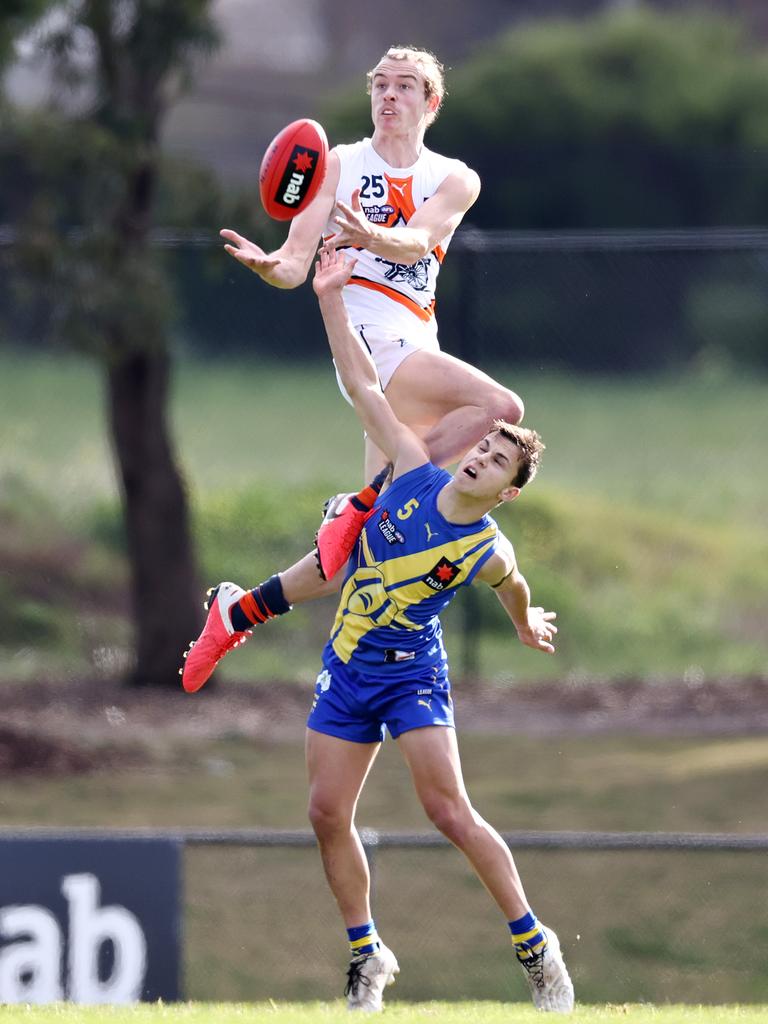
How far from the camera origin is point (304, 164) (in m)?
6.12

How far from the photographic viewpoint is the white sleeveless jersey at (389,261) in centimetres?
637

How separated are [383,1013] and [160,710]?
22.5 ft

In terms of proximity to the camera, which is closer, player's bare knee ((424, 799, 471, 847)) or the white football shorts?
player's bare knee ((424, 799, 471, 847))

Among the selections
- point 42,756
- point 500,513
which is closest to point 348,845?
point 42,756

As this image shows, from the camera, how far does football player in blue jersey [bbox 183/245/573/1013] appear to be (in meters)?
6.05

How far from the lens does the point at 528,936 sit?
619cm

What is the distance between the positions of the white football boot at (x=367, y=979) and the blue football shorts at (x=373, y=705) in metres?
0.74

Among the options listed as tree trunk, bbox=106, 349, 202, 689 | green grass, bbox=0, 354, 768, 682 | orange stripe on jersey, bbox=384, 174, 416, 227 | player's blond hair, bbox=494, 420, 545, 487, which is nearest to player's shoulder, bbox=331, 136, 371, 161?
orange stripe on jersey, bbox=384, 174, 416, 227

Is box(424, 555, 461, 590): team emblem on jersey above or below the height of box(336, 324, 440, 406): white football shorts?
below

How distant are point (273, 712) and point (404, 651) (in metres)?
6.78

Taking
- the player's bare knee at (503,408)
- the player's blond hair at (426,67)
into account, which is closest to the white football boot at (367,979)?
the player's bare knee at (503,408)

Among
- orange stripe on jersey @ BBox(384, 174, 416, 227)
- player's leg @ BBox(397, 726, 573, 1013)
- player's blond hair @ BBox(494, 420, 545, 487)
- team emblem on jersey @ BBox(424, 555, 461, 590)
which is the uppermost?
orange stripe on jersey @ BBox(384, 174, 416, 227)

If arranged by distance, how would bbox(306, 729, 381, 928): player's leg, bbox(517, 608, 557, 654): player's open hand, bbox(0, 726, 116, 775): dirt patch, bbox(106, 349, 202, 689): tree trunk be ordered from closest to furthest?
bbox(306, 729, 381, 928): player's leg
bbox(517, 608, 557, 654): player's open hand
bbox(0, 726, 116, 775): dirt patch
bbox(106, 349, 202, 689): tree trunk

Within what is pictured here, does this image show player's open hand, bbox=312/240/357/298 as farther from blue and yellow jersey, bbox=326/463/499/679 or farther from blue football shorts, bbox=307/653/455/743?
blue football shorts, bbox=307/653/455/743
